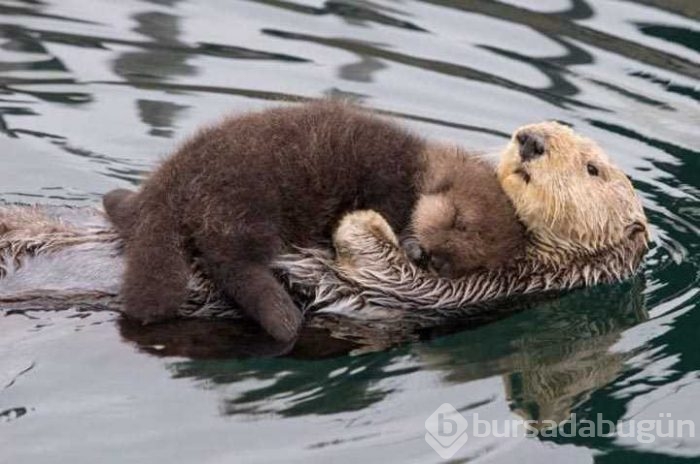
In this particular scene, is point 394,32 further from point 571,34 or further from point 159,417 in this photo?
point 159,417

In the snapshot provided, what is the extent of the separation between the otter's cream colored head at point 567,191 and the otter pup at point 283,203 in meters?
0.10

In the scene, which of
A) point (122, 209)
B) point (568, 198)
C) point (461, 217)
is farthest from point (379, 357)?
point (122, 209)

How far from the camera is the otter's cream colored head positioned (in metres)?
5.67

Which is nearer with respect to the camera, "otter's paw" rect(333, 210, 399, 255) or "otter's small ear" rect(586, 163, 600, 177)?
"otter's paw" rect(333, 210, 399, 255)

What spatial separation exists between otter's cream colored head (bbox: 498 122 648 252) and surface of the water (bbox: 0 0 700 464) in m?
0.32

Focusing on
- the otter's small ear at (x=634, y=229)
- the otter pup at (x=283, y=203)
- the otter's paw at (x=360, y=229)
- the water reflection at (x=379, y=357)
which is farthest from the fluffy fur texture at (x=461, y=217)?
the otter's small ear at (x=634, y=229)

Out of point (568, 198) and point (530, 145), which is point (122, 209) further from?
point (568, 198)

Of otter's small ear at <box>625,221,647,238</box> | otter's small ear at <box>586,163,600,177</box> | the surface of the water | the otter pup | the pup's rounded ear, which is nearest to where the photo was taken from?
the surface of the water

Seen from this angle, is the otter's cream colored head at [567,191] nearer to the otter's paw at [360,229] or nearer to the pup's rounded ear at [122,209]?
the otter's paw at [360,229]

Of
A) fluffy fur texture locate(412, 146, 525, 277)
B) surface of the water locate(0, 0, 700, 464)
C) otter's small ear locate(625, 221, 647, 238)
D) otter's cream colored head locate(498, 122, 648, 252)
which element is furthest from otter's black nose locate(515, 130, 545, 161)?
surface of the water locate(0, 0, 700, 464)

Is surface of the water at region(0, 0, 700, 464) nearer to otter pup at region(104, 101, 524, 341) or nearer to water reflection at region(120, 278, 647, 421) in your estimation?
water reflection at region(120, 278, 647, 421)

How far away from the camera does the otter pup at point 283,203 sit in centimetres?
528

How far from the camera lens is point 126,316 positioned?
17.9ft

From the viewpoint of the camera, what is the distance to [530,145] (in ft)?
18.6
